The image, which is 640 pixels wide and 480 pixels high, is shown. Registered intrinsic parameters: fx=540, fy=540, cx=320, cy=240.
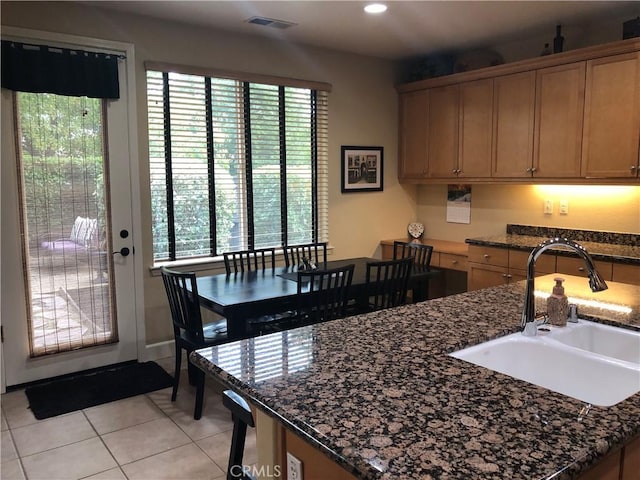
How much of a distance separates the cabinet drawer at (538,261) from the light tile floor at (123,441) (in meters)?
2.42

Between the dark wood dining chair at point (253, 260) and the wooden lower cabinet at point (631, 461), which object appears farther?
the dark wood dining chair at point (253, 260)

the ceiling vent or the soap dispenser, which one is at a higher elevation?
the ceiling vent

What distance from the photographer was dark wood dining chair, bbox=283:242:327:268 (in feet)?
14.4

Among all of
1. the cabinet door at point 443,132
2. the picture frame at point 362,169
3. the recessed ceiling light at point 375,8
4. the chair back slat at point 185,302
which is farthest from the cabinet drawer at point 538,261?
the chair back slat at point 185,302

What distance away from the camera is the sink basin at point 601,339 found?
5.83 ft

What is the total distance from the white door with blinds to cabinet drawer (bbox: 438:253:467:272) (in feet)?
8.90

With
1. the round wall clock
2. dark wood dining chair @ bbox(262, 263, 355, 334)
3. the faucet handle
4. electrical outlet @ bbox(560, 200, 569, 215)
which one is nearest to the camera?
the faucet handle

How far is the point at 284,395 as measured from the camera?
1252 mm

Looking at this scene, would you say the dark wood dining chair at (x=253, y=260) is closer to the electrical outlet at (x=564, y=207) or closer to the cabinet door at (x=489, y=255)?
the cabinet door at (x=489, y=255)

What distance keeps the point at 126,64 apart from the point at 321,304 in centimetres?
224

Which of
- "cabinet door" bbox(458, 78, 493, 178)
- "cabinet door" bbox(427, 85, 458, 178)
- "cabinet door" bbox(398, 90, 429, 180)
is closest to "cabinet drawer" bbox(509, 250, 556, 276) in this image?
"cabinet door" bbox(458, 78, 493, 178)

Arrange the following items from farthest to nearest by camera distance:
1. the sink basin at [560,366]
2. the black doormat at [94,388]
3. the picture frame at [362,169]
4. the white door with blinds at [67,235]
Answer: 1. the picture frame at [362,169]
2. the white door with blinds at [67,235]
3. the black doormat at [94,388]
4. the sink basin at [560,366]

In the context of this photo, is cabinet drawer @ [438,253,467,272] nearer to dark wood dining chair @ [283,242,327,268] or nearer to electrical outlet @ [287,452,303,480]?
dark wood dining chair @ [283,242,327,268]

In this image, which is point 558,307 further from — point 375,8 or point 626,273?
point 375,8
